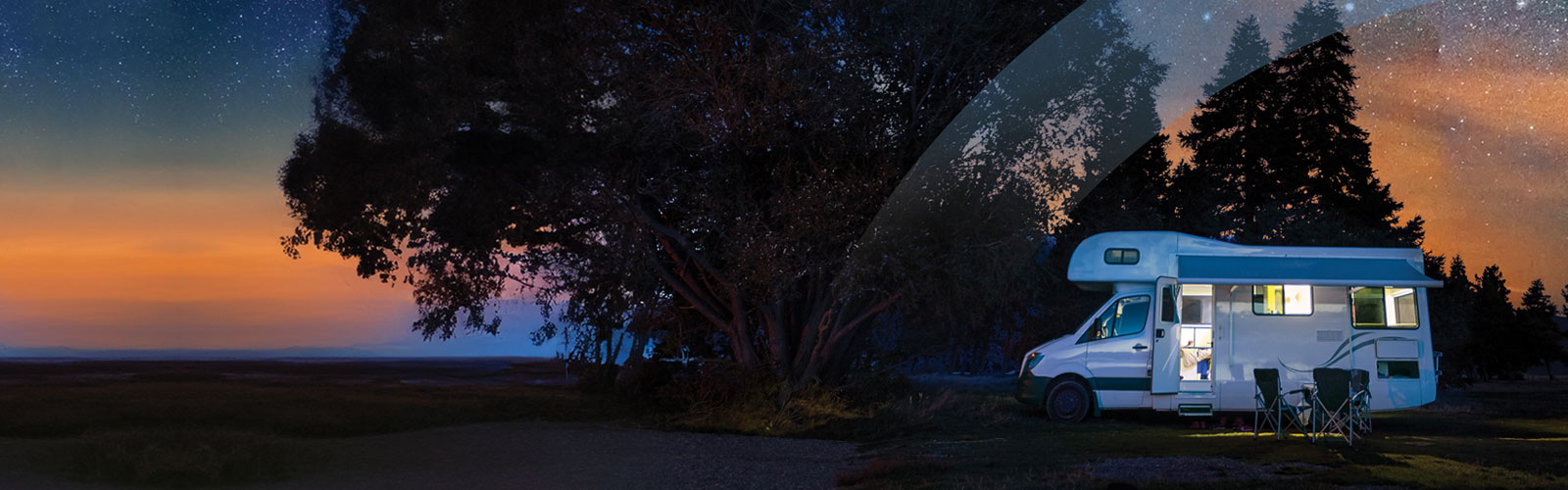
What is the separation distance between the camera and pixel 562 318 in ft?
86.3

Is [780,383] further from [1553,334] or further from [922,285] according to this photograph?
[1553,334]

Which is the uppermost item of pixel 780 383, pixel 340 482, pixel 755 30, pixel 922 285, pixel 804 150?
pixel 755 30

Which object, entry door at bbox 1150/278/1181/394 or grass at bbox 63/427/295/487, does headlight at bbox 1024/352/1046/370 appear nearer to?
entry door at bbox 1150/278/1181/394

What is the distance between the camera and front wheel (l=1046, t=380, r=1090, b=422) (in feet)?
65.4

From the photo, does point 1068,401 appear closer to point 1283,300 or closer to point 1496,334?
point 1283,300

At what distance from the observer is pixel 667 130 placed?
19750 millimetres

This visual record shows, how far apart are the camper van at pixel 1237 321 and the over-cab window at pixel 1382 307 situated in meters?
0.01

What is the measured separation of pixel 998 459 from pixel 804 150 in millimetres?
7157

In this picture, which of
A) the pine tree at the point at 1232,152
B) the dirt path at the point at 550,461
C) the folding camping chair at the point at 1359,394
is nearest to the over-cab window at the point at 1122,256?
the folding camping chair at the point at 1359,394

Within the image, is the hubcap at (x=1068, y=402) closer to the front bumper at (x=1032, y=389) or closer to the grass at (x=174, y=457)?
the front bumper at (x=1032, y=389)

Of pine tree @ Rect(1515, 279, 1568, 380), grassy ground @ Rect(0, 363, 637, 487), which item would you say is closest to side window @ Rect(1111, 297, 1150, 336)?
grassy ground @ Rect(0, 363, 637, 487)

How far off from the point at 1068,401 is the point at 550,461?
357 inches

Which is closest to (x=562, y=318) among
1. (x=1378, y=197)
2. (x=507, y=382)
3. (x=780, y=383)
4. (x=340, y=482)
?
(x=507, y=382)

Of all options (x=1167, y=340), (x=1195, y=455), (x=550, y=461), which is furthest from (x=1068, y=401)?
(x=550, y=461)
